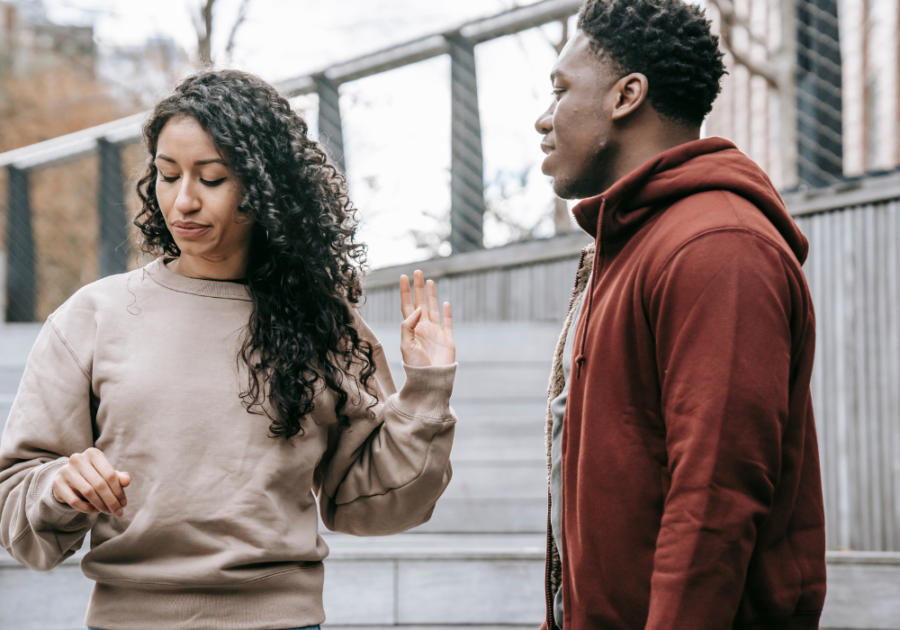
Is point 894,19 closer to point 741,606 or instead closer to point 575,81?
point 575,81

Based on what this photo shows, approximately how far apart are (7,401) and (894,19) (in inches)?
241

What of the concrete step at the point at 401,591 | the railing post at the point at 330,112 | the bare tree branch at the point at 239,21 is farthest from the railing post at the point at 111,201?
the bare tree branch at the point at 239,21

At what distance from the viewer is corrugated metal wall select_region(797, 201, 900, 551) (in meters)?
3.24

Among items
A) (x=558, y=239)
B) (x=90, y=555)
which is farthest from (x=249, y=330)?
(x=558, y=239)

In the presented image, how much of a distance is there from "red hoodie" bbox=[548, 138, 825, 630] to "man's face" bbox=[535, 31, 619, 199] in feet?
0.37

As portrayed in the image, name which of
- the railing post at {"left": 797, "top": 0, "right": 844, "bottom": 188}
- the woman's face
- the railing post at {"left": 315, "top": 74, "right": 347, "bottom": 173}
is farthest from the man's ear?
the railing post at {"left": 315, "top": 74, "right": 347, "bottom": 173}

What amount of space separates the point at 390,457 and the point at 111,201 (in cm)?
362

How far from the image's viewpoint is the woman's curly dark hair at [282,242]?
1.66 metres

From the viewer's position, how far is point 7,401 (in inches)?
151

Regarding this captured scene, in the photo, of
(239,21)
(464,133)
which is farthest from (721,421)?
(239,21)

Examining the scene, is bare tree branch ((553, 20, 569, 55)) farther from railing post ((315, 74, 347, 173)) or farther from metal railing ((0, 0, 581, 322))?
railing post ((315, 74, 347, 173))

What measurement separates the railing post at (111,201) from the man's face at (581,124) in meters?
3.74

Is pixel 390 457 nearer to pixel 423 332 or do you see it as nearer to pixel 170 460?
pixel 423 332

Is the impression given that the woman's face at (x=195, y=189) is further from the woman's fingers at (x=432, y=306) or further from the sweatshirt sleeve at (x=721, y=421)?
the sweatshirt sleeve at (x=721, y=421)
